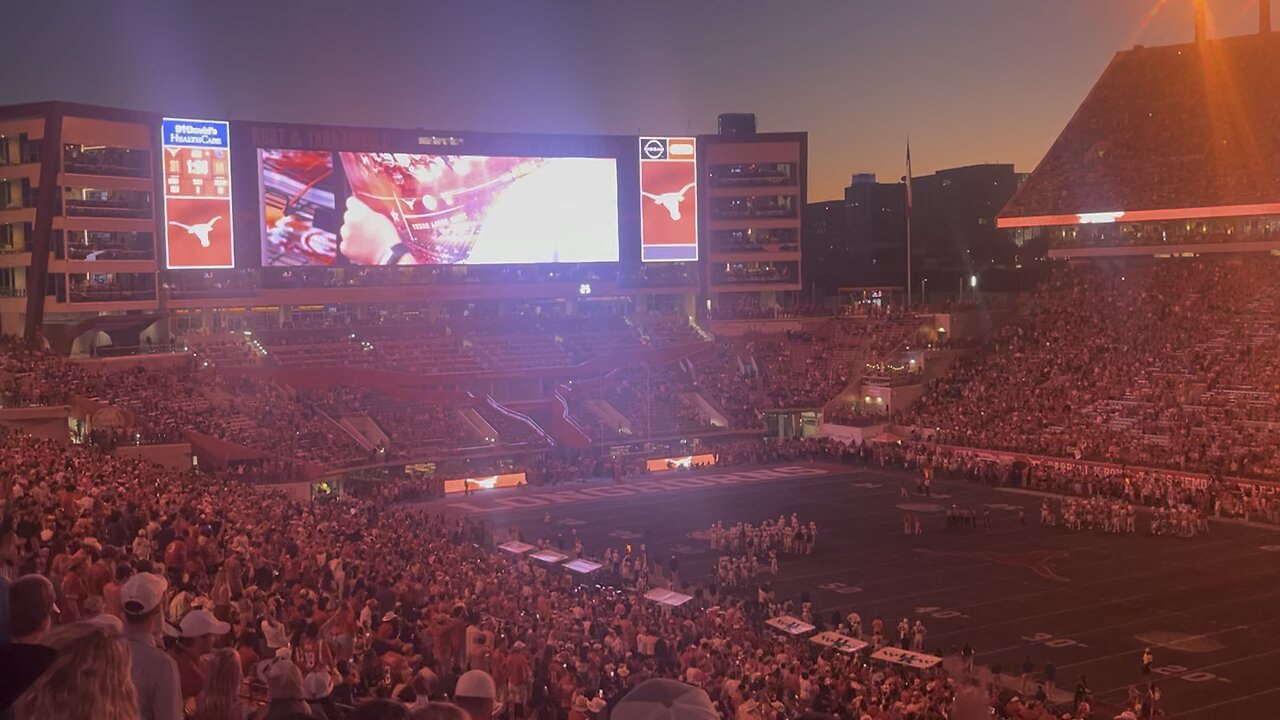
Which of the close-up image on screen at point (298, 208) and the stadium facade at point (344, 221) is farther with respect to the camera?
the close-up image on screen at point (298, 208)

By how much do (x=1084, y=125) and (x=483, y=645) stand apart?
5471 cm

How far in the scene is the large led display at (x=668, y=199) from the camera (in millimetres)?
71688

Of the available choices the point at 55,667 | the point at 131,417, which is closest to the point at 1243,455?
the point at 131,417

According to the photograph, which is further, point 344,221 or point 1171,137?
point 344,221

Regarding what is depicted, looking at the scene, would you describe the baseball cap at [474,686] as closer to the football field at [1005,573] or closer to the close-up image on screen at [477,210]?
the football field at [1005,573]

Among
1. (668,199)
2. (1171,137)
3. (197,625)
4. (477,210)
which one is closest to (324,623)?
(197,625)

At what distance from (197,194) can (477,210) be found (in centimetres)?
1422

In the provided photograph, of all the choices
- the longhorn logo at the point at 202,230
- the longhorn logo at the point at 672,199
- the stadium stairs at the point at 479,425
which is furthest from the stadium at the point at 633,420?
the stadium stairs at the point at 479,425

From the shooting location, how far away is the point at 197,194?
60.1 m

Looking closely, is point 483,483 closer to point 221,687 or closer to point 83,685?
point 221,687

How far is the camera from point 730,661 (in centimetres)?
2055

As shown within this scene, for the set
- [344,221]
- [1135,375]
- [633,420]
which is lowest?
[633,420]

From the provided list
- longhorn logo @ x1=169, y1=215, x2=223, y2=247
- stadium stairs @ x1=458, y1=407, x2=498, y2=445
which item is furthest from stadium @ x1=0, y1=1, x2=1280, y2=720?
stadium stairs @ x1=458, y1=407, x2=498, y2=445

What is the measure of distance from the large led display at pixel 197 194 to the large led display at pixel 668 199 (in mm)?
22831
